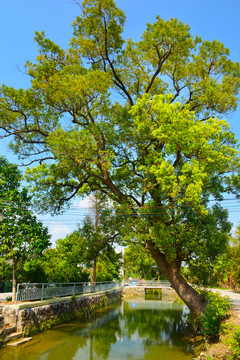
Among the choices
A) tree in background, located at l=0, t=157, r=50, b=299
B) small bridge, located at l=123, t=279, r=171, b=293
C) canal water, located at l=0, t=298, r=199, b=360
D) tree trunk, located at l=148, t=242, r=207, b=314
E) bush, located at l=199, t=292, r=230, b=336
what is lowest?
small bridge, located at l=123, t=279, r=171, b=293

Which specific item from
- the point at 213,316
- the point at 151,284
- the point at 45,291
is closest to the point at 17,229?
the point at 45,291

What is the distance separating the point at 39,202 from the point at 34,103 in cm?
500

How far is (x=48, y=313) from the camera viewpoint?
13.0 m

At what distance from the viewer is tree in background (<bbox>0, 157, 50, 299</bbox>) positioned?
1269 cm

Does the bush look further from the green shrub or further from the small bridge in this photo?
the small bridge

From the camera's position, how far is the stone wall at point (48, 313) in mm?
10766

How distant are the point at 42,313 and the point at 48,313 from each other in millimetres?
658

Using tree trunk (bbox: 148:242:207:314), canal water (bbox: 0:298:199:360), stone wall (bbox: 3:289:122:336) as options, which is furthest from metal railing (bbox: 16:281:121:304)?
tree trunk (bbox: 148:242:207:314)

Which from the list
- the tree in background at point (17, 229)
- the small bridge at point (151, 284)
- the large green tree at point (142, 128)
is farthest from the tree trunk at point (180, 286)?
the small bridge at point (151, 284)

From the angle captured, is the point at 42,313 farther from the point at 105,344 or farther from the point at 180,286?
the point at 180,286

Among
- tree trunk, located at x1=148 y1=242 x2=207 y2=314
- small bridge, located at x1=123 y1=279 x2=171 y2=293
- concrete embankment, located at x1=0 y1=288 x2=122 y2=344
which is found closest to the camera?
concrete embankment, located at x1=0 y1=288 x2=122 y2=344

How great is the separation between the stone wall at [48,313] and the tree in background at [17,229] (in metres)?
1.56

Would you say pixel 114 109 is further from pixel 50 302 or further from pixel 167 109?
pixel 50 302

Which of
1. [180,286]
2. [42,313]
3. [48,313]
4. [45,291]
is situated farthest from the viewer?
[45,291]
